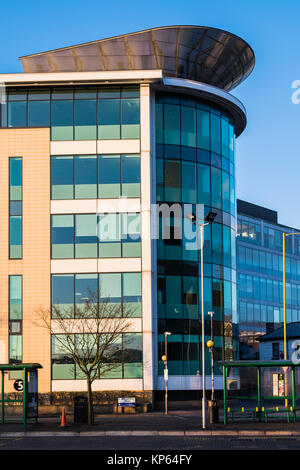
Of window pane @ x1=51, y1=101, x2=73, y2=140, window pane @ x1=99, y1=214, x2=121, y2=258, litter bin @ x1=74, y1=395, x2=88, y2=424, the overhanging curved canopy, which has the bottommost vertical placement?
litter bin @ x1=74, y1=395, x2=88, y2=424

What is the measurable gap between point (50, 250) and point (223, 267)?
12950 millimetres

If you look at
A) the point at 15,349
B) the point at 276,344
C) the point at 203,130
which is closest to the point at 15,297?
the point at 15,349

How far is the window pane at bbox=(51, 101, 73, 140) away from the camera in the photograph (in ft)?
169

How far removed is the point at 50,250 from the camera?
166 feet

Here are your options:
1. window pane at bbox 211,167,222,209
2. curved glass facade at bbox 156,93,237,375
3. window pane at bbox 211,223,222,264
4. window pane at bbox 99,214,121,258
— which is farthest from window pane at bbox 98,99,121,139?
window pane at bbox 211,223,222,264

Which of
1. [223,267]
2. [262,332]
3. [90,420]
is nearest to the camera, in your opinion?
[90,420]

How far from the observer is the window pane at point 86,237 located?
5034cm

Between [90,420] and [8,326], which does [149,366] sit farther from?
[90,420]

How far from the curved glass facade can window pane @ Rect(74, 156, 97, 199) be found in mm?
4680

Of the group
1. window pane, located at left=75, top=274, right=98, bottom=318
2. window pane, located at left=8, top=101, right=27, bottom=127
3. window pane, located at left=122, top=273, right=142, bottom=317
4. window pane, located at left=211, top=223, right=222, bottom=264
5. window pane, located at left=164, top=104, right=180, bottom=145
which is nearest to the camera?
window pane, located at left=75, top=274, right=98, bottom=318

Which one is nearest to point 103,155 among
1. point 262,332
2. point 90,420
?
point 90,420

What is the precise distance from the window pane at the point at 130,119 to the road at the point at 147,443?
2516 cm

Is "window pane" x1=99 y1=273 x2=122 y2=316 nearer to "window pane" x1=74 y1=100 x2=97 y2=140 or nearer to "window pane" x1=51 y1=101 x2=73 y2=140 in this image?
"window pane" x1=74 y1=100 x2=97 y2=140

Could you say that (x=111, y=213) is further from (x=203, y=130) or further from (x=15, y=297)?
(x=203, y=130)
